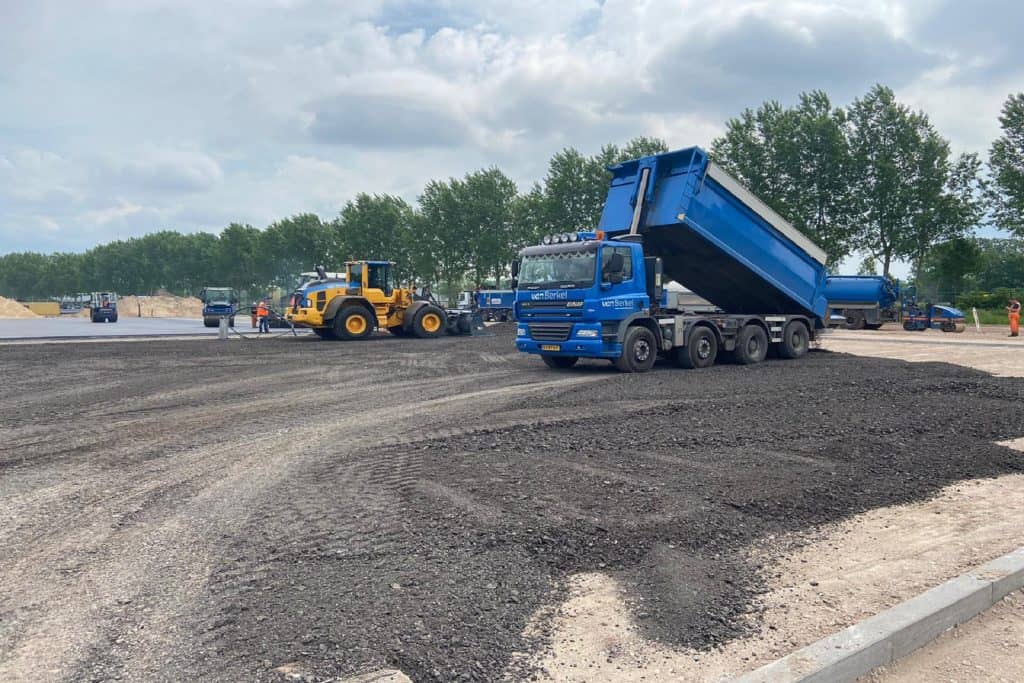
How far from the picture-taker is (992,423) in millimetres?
8852

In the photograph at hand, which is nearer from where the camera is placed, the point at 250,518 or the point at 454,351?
the point at 250,518

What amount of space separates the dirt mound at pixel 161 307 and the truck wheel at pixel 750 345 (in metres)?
68.4

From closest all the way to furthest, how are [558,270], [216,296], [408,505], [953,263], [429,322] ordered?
[408,505], [558,270], [429,322], [216,296], [953,263]

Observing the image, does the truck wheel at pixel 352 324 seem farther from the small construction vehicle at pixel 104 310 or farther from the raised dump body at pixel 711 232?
the small construction vehicle at pixel 104 310

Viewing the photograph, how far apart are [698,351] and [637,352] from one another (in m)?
1.68

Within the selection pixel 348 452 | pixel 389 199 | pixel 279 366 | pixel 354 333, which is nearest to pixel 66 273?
pixel 389 199

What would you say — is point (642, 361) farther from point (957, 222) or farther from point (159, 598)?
point (957, 222)

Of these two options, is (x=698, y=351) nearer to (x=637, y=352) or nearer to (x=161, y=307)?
(x=637, y=352)

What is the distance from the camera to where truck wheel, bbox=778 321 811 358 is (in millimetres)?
16969

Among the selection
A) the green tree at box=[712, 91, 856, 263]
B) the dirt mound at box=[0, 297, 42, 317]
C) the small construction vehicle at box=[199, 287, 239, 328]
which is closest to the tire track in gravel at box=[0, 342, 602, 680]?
the small construction vehicle at box=[199, 287, 239, 328]

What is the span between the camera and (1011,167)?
41406 millimetres

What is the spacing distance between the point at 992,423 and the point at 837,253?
41.3 m

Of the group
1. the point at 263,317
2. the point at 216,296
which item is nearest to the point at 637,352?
the point at 263,317

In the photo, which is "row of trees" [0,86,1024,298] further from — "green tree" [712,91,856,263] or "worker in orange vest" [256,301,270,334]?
"worker in orange vest" [256,301,270,334]
